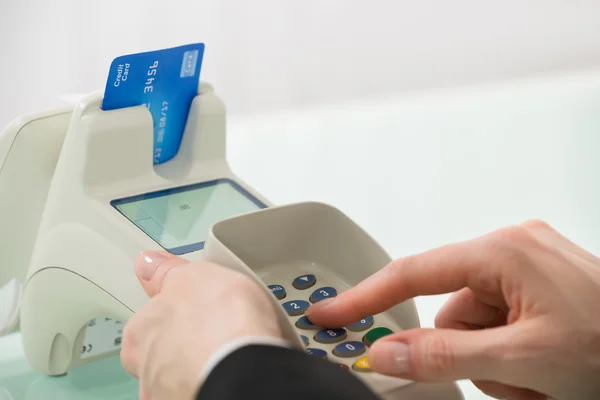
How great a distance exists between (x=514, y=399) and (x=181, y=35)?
1.12 m

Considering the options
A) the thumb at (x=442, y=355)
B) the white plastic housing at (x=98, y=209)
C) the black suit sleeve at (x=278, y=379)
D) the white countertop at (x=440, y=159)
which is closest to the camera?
the black suit sleeve at (x=278, y=379)

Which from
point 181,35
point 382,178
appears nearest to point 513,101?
point 382,178

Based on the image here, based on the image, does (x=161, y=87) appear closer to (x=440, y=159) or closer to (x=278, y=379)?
(x=278, y=379)

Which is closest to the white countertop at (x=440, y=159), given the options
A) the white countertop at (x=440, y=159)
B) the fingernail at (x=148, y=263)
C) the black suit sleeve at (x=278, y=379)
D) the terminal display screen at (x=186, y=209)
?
the white countertop at (x=440, y=159)

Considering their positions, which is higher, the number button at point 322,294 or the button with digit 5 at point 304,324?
the number button at point 322,294

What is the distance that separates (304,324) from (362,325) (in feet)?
0.12

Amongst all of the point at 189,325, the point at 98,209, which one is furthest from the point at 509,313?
the point at 98,209

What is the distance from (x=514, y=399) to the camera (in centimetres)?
53

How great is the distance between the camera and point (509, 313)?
1.57 ft

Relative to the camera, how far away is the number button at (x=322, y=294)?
51 centimetres

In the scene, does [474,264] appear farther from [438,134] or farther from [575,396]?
[438,134]

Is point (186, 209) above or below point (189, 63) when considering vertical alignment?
below

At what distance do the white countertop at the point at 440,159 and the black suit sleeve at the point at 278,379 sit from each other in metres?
0.50

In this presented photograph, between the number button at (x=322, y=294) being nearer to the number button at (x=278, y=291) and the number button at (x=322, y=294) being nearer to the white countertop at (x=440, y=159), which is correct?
the number button at (x=278, y=291)
